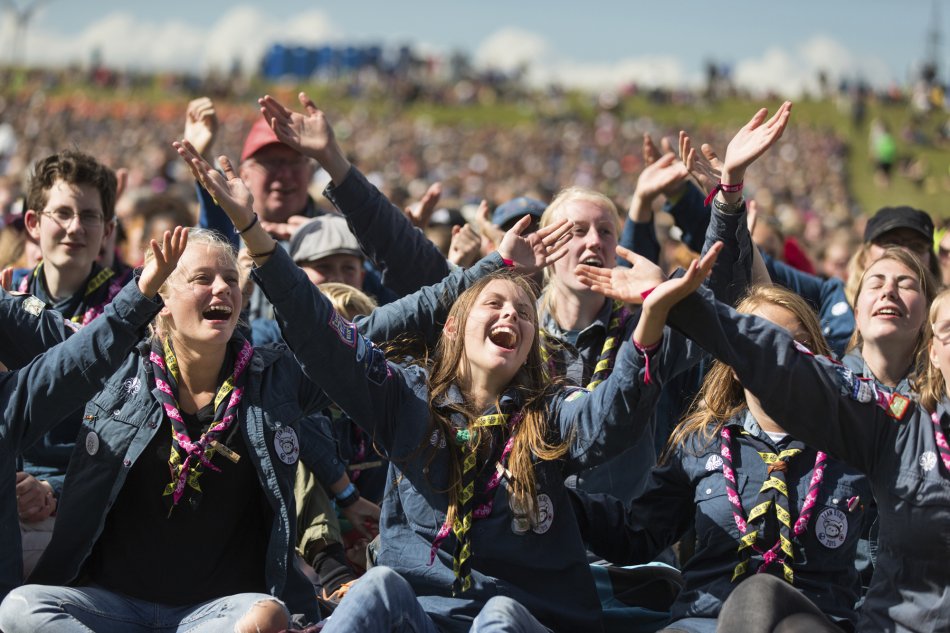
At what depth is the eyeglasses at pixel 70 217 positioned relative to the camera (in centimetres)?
527

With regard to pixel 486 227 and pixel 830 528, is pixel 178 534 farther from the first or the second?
pixel 486 227

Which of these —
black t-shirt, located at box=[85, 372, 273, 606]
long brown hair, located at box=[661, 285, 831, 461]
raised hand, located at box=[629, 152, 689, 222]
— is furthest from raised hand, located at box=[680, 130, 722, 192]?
black t-shirt, located at box=[85, 372, 273, 606]

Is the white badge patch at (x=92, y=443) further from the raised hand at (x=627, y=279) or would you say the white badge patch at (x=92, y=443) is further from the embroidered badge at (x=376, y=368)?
the raised hand at (x=627, y=279)

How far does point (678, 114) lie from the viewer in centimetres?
5788

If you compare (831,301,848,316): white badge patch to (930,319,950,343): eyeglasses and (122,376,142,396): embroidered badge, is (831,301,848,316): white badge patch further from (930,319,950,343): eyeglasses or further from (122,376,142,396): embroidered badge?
(122,376,142,396): embroidered badge

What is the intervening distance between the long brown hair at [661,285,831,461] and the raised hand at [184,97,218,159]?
292 centimetres

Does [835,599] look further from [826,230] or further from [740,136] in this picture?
[826,230]

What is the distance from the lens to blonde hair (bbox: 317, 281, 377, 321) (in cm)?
535

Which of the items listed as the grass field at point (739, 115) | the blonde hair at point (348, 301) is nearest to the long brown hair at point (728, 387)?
the blonde hair at point (348, 301)

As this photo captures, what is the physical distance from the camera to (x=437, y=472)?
403 cm

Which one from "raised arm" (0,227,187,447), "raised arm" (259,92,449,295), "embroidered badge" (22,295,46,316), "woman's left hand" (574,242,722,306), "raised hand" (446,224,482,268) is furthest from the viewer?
"raised hand" (446,224,482,268)

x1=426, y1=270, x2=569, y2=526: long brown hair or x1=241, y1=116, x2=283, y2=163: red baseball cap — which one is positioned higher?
x1=241, y1=116, x2=283, y2=163: red baseball cap

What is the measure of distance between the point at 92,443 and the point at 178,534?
438 millimetres

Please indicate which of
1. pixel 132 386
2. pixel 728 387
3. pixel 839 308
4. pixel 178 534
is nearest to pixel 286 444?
pixel 178 534
